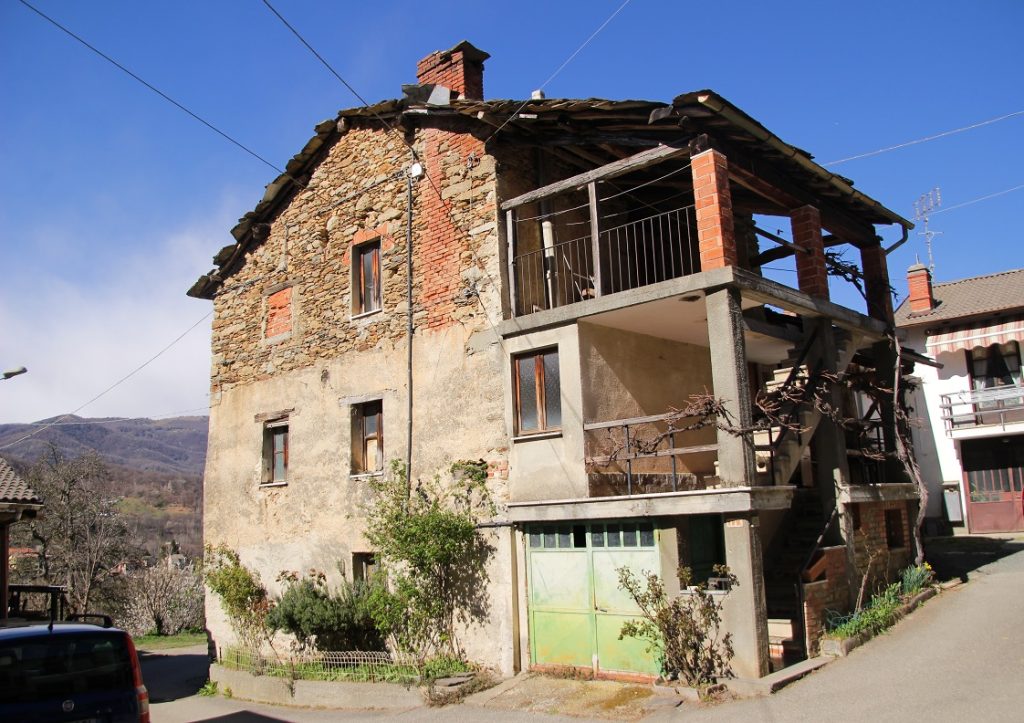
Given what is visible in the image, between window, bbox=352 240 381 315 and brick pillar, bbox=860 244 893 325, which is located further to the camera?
window, bbox=352 240 381 315

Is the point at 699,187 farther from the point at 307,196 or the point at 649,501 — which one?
the point at 307,196

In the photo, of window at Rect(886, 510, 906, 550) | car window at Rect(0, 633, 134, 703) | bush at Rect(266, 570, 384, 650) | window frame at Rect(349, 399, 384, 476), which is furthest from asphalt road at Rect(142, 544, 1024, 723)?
car window at Rect(0, 633, 134, 703)

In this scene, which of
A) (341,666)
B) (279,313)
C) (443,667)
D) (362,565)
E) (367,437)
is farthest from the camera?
(279,313)

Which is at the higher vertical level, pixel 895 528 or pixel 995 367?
pixel 995 367

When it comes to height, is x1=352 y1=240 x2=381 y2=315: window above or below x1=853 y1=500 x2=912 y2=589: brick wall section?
above

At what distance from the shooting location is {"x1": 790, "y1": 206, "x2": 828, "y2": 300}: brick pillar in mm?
12484

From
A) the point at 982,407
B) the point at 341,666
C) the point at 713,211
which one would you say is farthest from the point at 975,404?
the point at 341,666

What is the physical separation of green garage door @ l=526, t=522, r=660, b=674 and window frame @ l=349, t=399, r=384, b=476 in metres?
3.70

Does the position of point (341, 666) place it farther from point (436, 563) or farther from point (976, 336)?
point (976, 336)

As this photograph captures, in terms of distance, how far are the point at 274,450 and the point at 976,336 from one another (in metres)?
19.0

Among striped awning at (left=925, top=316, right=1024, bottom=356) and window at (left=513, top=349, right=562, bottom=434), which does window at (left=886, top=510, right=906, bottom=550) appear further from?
striped awning at (left=925, top=316, right=1024, bottom=356)

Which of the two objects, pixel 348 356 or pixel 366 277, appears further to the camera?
pixel 366 277

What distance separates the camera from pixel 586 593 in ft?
36.2

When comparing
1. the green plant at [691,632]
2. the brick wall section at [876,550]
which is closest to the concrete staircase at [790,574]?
the brick wall section at [876,550]
